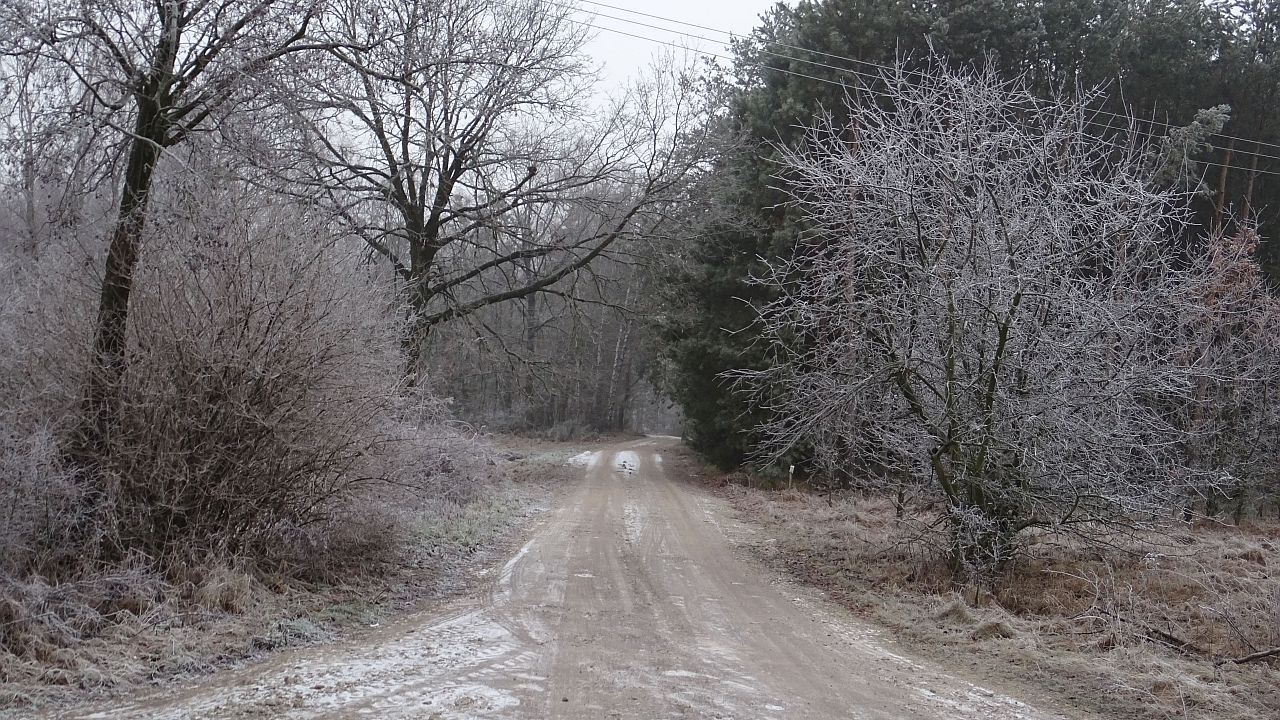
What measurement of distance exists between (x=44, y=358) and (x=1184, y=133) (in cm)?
2070

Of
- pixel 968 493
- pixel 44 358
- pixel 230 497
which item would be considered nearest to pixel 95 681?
pixel 230 497

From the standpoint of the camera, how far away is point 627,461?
99.2 feet

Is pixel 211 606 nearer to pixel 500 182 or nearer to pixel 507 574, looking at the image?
pixel 507 574

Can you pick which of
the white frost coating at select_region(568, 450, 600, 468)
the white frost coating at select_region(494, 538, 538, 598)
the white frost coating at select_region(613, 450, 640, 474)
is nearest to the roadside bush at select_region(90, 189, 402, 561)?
the white frost coating at select_region(494, 538, 538, 598)

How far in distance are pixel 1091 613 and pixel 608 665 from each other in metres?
5.13

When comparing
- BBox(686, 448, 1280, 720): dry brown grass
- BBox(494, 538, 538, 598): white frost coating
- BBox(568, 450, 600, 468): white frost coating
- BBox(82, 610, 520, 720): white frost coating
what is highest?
BBox(686, 448, 1280, 720): dry brown grass

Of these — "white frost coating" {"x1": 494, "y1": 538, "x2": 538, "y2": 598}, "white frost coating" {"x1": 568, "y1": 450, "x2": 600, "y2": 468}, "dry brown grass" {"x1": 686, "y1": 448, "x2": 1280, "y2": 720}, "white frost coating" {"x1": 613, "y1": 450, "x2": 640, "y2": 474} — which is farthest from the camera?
"white frost coating" {"x1": 568, "y1": 450, "x2": 600, "y2": 468}

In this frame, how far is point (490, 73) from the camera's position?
16953mm

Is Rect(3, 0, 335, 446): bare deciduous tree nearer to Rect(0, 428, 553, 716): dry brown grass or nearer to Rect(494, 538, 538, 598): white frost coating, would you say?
Rect(0, 428, 553, 716): dry brown grass

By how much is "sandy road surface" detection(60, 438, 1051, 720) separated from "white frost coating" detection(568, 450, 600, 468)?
1755 cm

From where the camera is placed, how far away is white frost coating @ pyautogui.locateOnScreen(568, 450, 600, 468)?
28.0 m

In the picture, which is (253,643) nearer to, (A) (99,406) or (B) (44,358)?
(A) (99,406)

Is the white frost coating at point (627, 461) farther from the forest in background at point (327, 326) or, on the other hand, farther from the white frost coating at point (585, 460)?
the forest in background at point (327, 326)

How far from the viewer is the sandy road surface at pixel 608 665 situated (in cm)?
536
